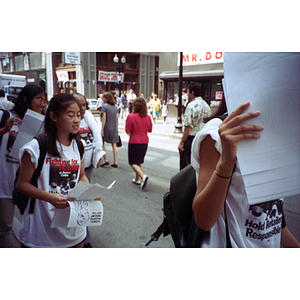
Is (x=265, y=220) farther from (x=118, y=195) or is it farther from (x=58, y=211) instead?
(x=118, y=195)

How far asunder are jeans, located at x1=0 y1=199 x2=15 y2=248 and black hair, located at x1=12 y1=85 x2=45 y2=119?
0.81 metres

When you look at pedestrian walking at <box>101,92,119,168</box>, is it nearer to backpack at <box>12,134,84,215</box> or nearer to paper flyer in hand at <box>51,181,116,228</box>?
backpack at <box>12,134,84,215</box>

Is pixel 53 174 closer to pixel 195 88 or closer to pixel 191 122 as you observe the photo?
pixel 191 122

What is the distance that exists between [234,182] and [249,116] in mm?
312

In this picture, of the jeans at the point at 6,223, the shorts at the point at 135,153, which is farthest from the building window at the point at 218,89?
the jeans at the point at 6,223

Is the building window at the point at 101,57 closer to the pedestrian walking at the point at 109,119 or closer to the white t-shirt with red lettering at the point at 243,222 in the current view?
the pedestrian walking at the point at 109,119

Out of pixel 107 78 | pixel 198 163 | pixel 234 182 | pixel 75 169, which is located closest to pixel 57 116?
Answer: pixel 75 169

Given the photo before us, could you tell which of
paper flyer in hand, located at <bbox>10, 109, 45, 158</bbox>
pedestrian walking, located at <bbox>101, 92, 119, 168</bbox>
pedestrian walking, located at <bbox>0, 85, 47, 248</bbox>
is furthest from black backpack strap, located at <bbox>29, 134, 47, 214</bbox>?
pedestrian walking, located at <bbox>101, 92, 119, 168</bbox>

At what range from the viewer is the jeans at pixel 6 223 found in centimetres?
225

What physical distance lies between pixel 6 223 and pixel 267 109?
233cm

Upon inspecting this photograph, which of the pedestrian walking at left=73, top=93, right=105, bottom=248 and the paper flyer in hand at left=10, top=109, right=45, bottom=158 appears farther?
the pedestrian walking at left=73, top=93, right=105, bottom=248

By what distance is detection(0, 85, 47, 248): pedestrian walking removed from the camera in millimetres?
2180

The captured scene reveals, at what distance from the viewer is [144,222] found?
134 inches

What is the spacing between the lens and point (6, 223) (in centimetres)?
228
